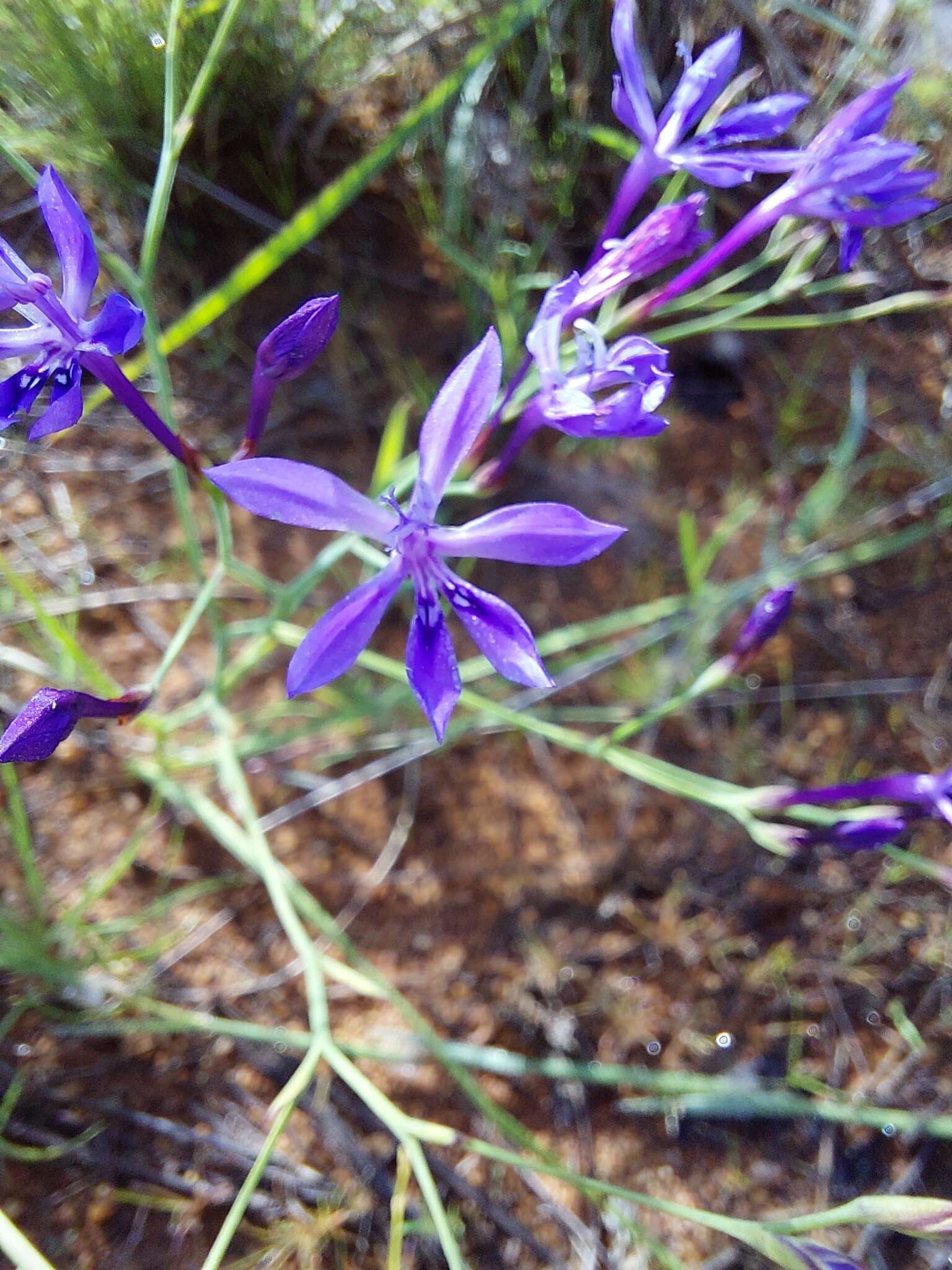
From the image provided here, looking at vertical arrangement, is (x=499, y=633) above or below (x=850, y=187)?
below

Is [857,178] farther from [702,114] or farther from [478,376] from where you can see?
[478,376]

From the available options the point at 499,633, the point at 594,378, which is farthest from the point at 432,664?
the point at 594,378

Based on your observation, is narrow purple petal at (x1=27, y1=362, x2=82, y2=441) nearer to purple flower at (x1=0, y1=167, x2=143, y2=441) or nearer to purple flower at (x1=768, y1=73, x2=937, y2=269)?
purple flower at (x1=0, y1=167, x2=143, y2=441)

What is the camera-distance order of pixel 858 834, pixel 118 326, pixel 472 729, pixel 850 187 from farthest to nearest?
pixel 472 729, pixel 858 834, pixel 850 187, pixel 118 326

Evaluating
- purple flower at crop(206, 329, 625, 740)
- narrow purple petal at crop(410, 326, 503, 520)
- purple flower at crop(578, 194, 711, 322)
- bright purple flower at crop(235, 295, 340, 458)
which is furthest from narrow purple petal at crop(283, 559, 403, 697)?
purple flower at crop(578, 194, 711, 322)

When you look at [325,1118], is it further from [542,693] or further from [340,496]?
[340,496]

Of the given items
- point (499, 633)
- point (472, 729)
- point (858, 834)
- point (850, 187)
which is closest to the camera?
point (499, 633)

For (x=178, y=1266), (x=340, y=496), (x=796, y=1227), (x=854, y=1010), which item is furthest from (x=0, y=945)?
(x=854, y=1010)
